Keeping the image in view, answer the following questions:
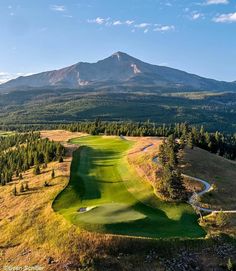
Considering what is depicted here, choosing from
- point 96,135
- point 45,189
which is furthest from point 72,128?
point 45,189

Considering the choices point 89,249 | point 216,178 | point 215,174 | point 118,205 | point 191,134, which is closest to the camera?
point 89,249

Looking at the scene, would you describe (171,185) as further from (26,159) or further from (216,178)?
(26,159)

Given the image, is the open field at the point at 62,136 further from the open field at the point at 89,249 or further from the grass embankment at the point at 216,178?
the open field at the point at 89,249

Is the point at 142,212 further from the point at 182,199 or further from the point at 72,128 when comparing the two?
the point at 72,128

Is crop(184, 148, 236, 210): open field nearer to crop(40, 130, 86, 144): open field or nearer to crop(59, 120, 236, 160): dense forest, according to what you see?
crop(59, 120, 236, 160): dense forest

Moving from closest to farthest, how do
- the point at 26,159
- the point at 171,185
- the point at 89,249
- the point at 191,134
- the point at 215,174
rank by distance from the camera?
the point at 89,249
the point at 171,185
the point at 215,174
the point at 26,159
the point at 191,134

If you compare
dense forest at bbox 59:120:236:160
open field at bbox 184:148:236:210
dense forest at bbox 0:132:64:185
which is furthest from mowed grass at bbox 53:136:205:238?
dense forest at bbox 59:120:236:160

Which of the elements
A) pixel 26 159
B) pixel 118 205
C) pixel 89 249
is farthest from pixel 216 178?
pixel 26 159
